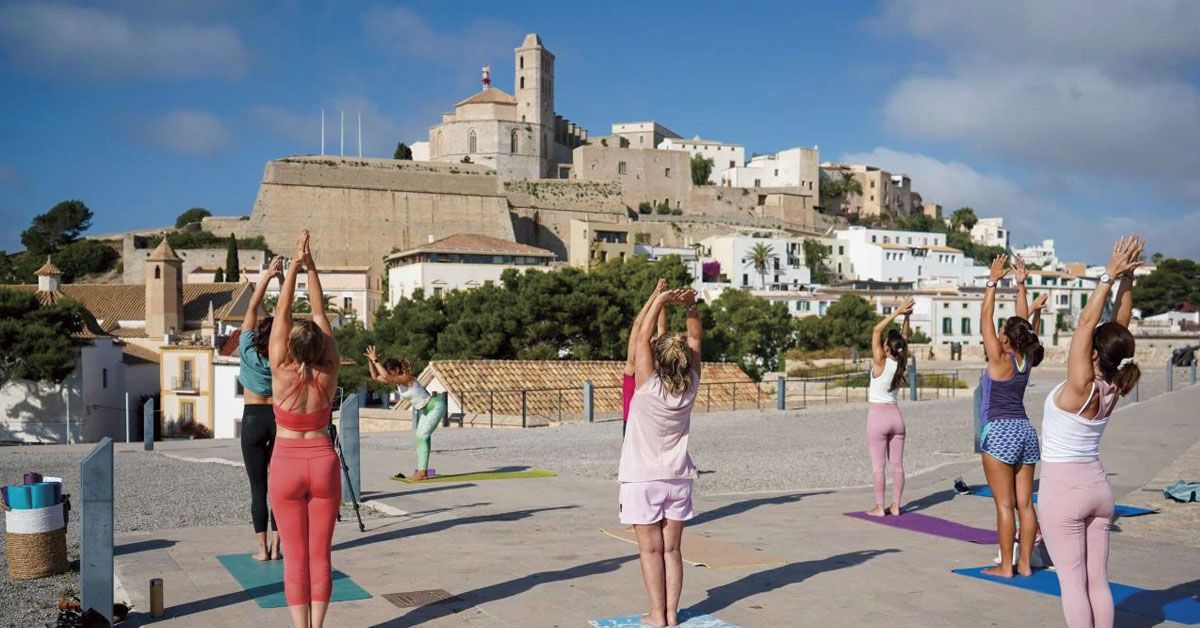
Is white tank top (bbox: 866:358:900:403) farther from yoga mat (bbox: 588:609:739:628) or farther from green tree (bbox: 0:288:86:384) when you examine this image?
green tree (bbox: 0:288:86:384)

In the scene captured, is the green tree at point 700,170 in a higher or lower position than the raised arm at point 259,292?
higher

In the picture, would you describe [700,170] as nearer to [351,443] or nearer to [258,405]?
[351,443]

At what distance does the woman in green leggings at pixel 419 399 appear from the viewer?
10.3 meters

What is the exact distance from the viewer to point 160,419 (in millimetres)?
42719

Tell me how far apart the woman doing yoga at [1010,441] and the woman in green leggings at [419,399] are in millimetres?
5731

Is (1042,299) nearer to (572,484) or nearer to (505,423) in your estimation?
(572,484)

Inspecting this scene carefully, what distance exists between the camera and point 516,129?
355ft

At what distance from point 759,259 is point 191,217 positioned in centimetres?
5491

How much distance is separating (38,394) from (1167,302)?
277ft

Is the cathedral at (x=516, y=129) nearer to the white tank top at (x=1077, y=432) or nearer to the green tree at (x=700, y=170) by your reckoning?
the green tree at (x=700, y=170)

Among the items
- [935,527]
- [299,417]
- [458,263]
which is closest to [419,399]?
[935,527]

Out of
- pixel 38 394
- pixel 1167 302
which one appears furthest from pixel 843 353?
pixel 1167 302

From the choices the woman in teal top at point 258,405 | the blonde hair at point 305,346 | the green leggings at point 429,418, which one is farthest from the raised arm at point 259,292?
the green leggings at point 429,418

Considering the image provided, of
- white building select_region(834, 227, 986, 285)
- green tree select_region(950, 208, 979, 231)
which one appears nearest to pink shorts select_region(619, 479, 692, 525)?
white building select_region(834, 227, 986, 285)
